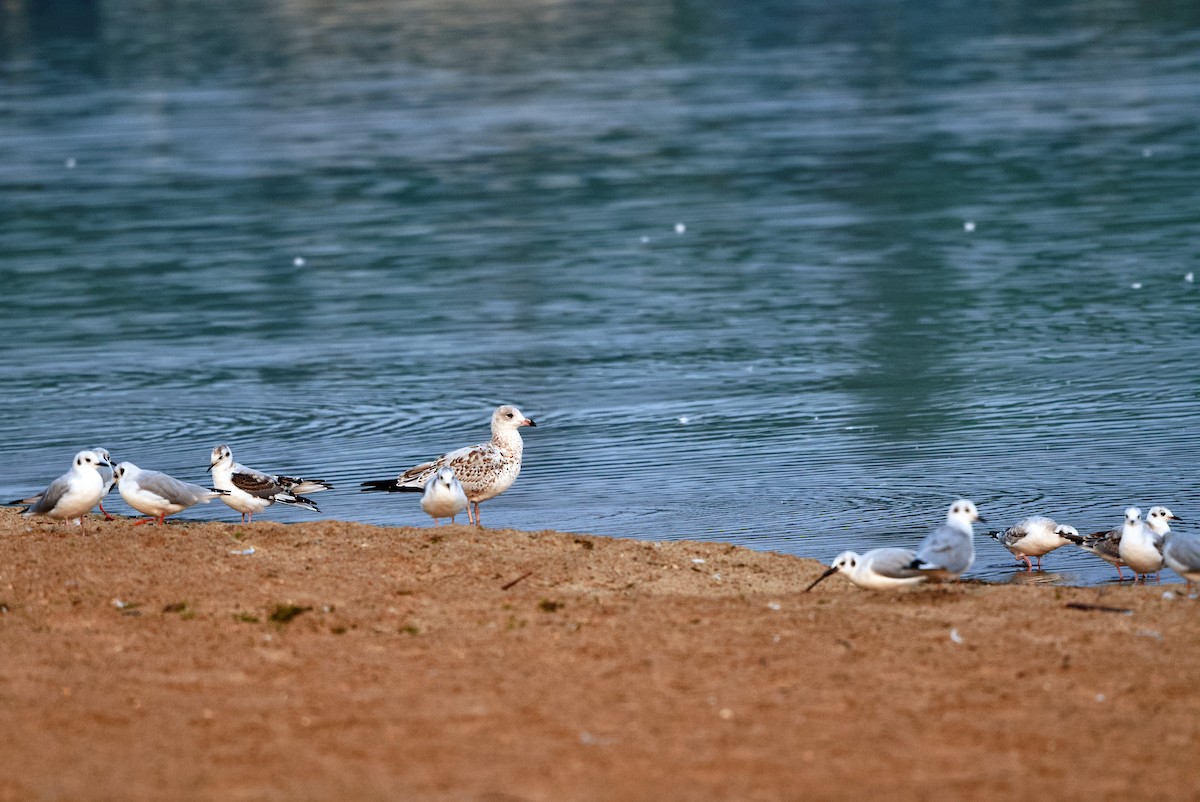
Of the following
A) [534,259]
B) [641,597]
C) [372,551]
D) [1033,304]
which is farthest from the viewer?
[534,259]

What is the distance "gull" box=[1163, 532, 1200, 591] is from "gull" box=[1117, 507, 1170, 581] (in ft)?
0.75

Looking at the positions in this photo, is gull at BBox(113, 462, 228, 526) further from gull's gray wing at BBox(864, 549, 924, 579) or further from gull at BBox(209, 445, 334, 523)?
gull's gray wing at BBox(864, 549, 924, 579)

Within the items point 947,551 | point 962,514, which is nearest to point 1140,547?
point 962,514

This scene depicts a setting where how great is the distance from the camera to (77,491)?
12.0m

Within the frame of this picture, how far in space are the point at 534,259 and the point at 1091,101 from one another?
65.3 ft

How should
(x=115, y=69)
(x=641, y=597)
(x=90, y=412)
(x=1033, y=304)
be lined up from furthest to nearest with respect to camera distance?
(x=115, y=69)
(x=1033, y=304)
(x=90, y=412)
(x=641, y=597)

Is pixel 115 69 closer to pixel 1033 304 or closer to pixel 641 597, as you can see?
pixel 1033 304

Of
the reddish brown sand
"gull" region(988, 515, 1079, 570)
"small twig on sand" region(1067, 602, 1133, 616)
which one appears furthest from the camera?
"gull" region(988, 515, 1079, 570)

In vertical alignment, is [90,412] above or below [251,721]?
below

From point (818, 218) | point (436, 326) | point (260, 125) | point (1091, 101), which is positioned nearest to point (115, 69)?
point (260, 125)

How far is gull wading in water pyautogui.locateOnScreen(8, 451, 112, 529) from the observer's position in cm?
1195

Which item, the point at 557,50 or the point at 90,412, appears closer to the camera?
the point at 90,412

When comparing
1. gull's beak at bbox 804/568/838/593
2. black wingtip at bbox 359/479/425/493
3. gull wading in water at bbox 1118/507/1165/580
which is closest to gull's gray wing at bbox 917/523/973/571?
gull's beak at bbox 804/568/838/593

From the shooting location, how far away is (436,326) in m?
21.5
